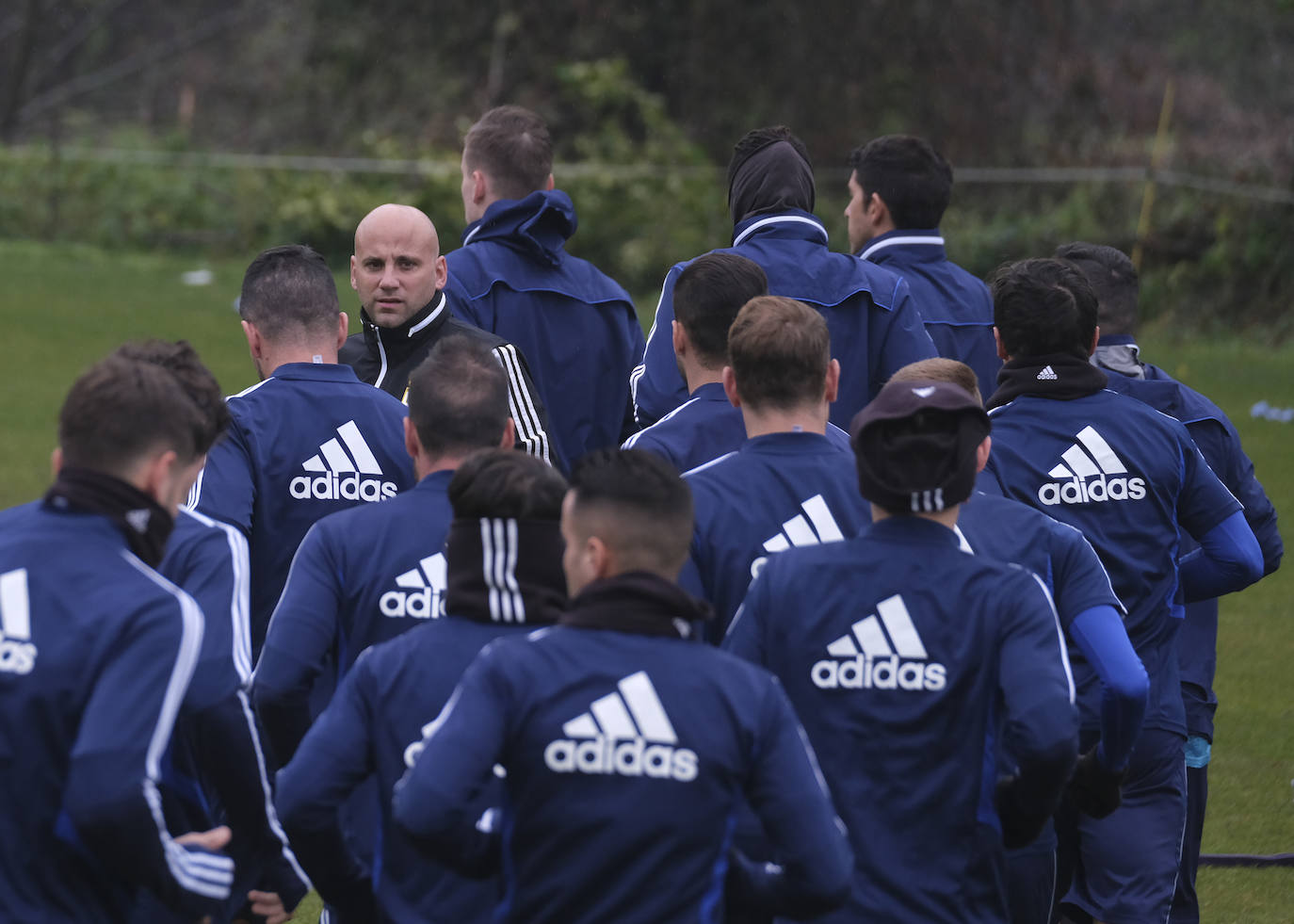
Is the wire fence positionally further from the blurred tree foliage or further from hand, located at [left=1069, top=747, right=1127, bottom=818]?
hand, located at [left=1069, top=747, right=1127, bottom=818]

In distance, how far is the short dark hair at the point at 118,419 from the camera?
3.26 meters

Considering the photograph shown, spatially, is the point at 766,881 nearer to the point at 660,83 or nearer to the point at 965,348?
the point at 965,348

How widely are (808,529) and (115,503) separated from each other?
1644mm

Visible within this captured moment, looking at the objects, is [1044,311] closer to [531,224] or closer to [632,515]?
[632,515]

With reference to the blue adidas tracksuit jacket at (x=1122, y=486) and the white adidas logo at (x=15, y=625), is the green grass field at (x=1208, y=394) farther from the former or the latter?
the white adidas logo at (x=15, y=625)

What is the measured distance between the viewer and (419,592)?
395 centimetres

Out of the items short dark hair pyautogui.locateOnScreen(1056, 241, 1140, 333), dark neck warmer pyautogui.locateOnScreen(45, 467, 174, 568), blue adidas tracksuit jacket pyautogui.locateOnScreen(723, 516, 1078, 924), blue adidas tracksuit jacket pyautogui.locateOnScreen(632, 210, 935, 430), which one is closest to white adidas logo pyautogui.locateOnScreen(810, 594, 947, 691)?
blue adidas tracksuit jacket pyautogui.locateOnScreen(723, 516, 1078, 924)

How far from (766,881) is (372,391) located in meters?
2.39

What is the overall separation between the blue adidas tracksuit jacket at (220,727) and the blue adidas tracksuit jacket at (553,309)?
8.86 ft

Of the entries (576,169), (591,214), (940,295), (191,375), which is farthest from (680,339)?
(576,169)

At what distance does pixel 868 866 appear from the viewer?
3.53 meters

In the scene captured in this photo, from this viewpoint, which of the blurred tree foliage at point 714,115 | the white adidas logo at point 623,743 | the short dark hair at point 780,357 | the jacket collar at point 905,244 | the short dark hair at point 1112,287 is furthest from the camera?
the blurred tree foliage at point 714,115

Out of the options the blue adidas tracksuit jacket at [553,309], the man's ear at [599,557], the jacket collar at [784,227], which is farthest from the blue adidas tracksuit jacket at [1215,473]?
the man's ear at [599,557]

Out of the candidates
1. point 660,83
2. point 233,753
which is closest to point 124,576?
point 233,753
